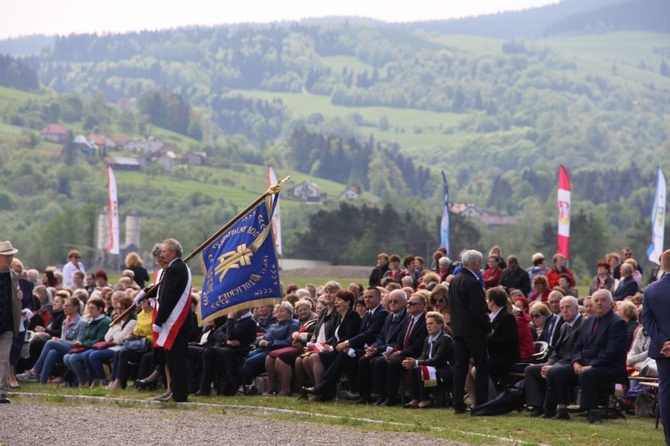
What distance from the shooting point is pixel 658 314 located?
10391 mm

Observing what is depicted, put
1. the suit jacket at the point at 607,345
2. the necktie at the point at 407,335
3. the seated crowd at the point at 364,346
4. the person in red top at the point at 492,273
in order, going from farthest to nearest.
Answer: the person in red top at the point at 492,273 < the necktie at the point at 407,335 < the seated crowd at the point at 364,346 < the suit jacket at the point at 607,345

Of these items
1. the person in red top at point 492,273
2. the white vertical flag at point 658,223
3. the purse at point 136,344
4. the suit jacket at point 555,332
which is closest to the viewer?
the suit jacket at point 555,332

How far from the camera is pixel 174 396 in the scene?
13516 mm

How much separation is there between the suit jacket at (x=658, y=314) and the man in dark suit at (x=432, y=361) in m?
3.36

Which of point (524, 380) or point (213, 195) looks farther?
point (213, 195)

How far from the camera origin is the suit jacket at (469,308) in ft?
41.5

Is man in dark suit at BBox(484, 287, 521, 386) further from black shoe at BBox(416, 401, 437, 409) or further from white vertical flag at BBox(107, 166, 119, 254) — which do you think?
white vertical flag at BBox(107, 166, 119, 254)

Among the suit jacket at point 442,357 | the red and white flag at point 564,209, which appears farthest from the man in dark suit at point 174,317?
the red and white flag at point 564,209

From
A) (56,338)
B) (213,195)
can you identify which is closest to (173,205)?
(213,195)

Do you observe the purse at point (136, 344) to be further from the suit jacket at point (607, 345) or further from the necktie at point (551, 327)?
the suit jacket at point (607, 345)

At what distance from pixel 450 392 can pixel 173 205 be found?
436 feet

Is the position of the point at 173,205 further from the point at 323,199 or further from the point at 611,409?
the point at 611,409

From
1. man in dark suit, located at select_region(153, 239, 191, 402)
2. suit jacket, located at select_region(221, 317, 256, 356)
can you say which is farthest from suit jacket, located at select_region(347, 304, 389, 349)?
man in dark suit, located at select_region(153, 239, 191, 402)

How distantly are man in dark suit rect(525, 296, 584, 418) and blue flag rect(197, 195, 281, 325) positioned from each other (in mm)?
3541
